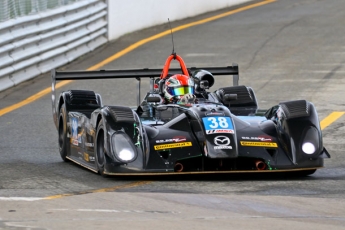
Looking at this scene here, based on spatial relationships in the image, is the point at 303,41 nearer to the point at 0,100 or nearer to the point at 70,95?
the point at 0,100

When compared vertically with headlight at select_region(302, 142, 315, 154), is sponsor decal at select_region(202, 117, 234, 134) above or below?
above

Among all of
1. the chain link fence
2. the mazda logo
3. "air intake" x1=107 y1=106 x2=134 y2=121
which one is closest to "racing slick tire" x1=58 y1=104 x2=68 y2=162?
"air intake" x1=107 y1=106 x2=134 y2=121

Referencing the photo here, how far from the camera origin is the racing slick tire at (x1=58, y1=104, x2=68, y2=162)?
37.1ft

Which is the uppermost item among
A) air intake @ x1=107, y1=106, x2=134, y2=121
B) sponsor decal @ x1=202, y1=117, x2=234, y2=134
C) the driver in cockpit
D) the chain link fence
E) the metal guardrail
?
the chain link fence

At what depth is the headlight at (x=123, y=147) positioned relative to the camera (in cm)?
924

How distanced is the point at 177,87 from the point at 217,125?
1.61 m

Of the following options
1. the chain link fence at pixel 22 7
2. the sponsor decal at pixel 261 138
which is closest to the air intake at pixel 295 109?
the sponsor decal at pixel 261 138

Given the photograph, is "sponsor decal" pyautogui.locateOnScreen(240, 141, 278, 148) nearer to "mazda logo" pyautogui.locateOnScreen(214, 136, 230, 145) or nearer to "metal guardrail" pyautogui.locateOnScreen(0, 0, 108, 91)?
"mazda logo" pyautogui.locateOnScreen(214, 136, 230, 145)

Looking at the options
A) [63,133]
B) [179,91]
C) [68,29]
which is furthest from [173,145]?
[68,29]

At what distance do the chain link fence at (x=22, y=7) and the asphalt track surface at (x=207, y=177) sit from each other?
124cm

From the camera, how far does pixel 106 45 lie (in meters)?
21.9

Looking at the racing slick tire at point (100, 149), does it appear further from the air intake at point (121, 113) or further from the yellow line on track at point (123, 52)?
the yellow line on track at point (123, 52)

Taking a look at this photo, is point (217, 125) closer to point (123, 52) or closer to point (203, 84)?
point (203, 84)

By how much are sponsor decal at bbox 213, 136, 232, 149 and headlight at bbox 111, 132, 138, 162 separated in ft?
2.46
